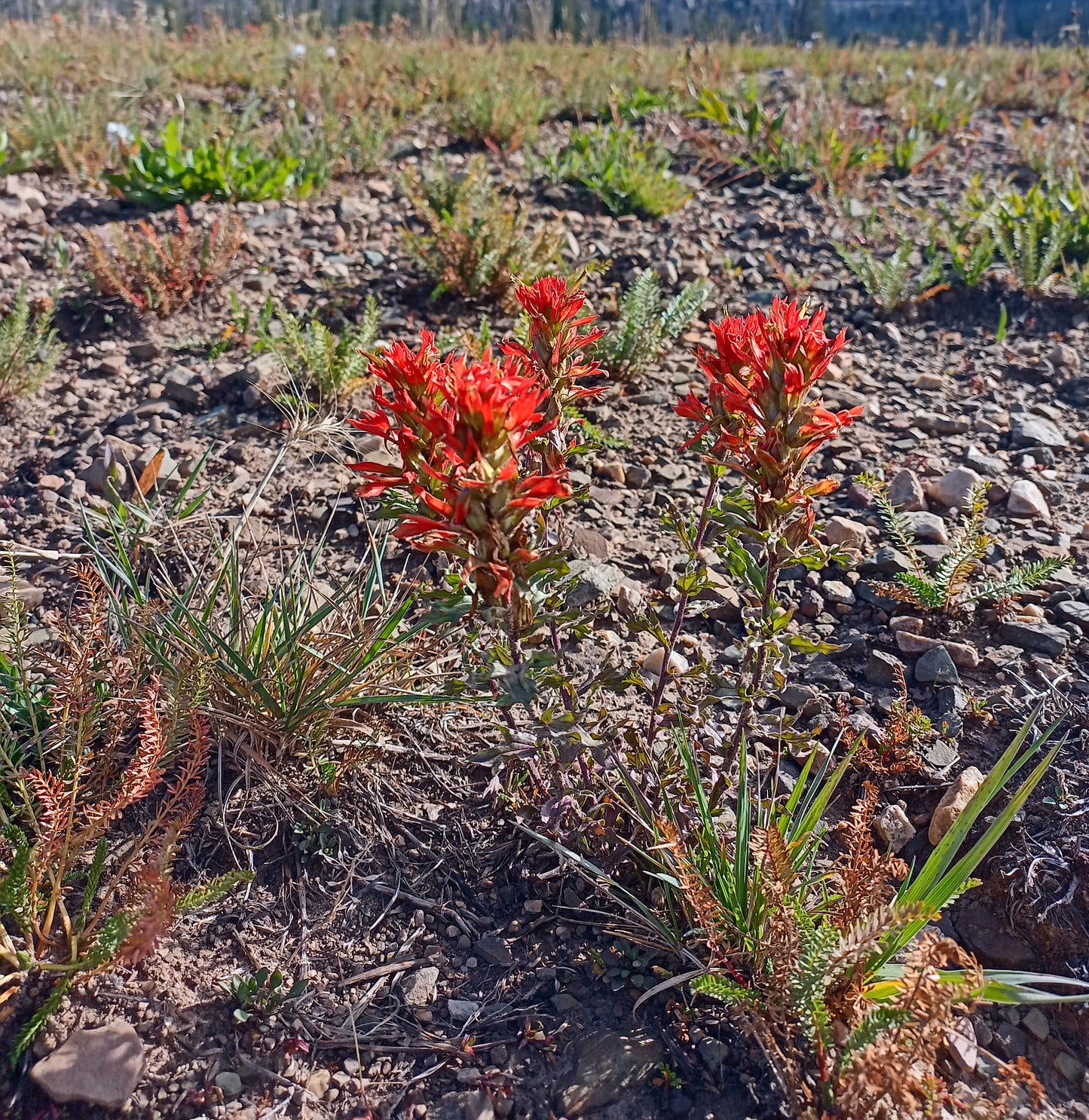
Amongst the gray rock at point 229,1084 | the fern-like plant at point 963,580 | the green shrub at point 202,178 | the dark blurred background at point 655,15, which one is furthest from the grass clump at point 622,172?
the dark blurred background at point 655,15

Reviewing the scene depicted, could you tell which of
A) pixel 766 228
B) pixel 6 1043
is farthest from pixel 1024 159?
pixel 6 1043

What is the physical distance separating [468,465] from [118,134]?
4816 mm

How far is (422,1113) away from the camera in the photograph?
5.28 ft

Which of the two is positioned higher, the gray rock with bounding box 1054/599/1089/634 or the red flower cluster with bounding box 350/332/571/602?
the red flower cluster with bounding box 350/332/571/602

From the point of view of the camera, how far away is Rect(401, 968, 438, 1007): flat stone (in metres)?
1.76

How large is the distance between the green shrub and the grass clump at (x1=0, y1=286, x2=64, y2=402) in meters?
1.32

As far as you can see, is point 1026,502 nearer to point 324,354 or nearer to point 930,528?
point 930,528

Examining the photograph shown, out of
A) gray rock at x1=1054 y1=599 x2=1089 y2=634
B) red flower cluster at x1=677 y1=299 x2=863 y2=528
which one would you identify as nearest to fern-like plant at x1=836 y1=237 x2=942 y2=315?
gray rock at x1=1054 y1=599 x2=1089 y2=634

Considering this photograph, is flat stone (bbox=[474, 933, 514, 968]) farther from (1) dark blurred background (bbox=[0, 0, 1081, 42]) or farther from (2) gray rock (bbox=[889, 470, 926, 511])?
(1) dark blurred background (bbox=[0, 0, 1081, 42])

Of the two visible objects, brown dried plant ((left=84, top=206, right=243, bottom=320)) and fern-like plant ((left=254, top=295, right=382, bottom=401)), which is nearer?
fern-like plant ((left=254, top=295, right=382, bottom=401))

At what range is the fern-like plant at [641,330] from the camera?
3.28m

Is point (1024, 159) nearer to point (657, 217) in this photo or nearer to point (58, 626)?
point (657, 217)

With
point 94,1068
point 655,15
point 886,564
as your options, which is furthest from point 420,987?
point 655,15

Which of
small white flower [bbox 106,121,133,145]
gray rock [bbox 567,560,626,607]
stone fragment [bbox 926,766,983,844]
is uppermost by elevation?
small white flower [bbox 106,121,133,145]
